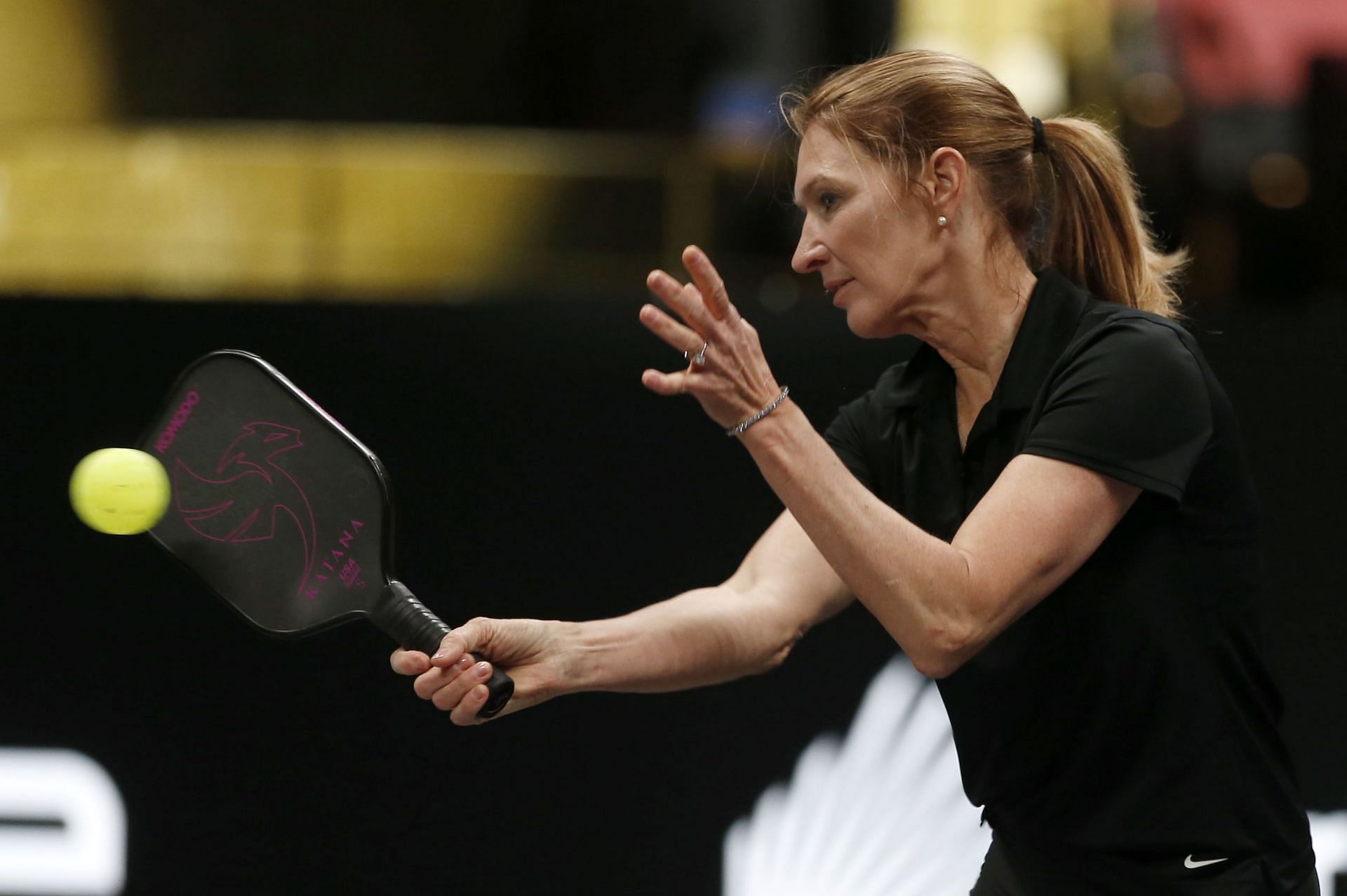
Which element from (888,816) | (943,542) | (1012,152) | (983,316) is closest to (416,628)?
(943,542)

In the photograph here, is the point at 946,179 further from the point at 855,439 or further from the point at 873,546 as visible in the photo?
the point at 873,546

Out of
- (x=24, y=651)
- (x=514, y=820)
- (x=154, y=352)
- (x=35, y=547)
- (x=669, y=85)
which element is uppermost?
(x=669, y=85)

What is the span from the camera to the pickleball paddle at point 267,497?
1681mm

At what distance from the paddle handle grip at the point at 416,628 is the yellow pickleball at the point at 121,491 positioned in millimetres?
281

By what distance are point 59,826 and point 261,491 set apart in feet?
4.55

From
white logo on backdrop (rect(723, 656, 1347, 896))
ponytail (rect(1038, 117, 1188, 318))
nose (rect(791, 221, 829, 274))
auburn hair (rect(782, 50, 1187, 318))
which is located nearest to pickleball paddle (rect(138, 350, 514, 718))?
nose (rect(791, 221, 829, 274))

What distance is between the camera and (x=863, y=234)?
1672 mm

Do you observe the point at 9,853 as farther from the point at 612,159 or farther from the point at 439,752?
the point at 612,159

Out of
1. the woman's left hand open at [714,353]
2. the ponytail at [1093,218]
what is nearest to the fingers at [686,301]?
the woman's left hand open at [714,353]

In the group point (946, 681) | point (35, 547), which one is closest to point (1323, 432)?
point (946, 681)

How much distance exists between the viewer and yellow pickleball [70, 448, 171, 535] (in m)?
1.66

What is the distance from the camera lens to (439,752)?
2830 millimetres

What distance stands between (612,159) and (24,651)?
164 centimetres

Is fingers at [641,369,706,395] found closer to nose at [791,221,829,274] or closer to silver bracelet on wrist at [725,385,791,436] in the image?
silver bracelet on wrist at [725,385,791,436]
